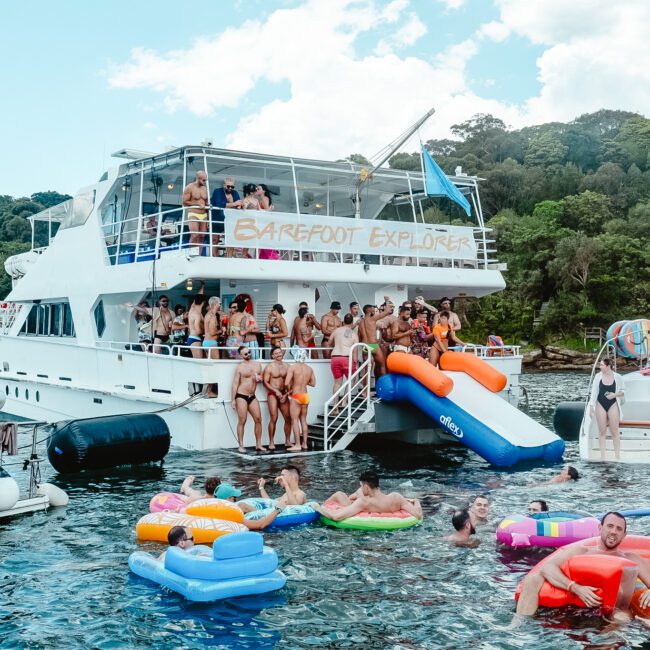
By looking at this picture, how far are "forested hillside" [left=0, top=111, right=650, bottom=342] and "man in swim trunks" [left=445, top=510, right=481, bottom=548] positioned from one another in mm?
45735

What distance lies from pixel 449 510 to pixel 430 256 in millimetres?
8302

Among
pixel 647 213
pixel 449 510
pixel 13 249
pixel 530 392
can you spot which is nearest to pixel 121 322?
pixel 449 510

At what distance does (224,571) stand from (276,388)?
7410mm

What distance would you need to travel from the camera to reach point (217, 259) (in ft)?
51.7

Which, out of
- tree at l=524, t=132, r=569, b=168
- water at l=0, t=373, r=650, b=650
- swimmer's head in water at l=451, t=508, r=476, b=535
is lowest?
water at l=0, t=373, r=650, b=650

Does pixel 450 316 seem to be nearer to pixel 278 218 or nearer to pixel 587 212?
pixel 278 218

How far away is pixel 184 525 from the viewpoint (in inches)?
388

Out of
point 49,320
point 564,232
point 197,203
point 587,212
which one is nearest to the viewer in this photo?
point 197,203

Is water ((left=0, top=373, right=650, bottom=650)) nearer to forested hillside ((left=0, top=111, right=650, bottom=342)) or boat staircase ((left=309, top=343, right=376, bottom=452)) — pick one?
boat staircase ((left=309, top=343, right=376, bottom=452))

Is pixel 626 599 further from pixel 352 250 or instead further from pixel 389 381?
pixel 352 250

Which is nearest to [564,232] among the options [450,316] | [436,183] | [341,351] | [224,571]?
[436,183]

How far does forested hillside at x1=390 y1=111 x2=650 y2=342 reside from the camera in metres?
53.5

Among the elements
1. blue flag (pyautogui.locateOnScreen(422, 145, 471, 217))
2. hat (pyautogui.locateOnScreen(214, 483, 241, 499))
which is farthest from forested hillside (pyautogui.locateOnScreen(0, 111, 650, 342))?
hat (pyautogui.locateOnScreen(214, 483, 241, 499))

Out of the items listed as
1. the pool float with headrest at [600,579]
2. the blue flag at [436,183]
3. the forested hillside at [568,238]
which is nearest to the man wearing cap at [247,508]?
the pool float with headrest at [600,579]
